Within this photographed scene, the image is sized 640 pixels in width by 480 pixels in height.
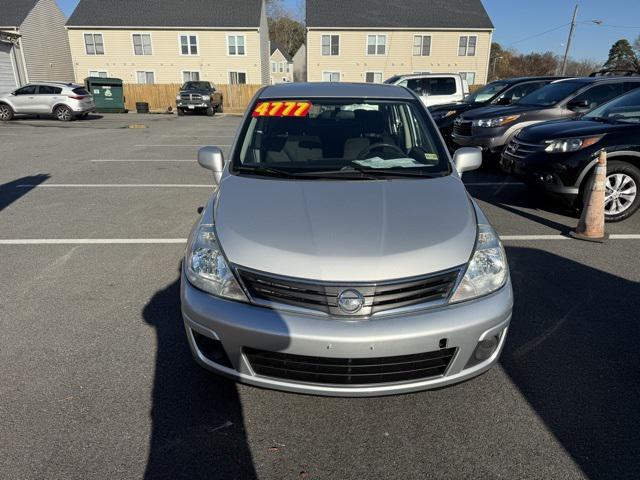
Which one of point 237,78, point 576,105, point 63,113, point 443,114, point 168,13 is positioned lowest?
point 63,113

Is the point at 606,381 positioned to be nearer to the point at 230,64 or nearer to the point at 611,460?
the point at 611,460

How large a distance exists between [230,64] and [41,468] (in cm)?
3852

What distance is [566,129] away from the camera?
6.11m

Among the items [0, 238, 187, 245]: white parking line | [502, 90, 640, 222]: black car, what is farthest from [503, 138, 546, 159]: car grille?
[0, 238, 187, 245]: white parking line

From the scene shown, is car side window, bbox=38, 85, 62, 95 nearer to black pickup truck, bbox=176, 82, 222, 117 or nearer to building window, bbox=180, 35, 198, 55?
black pickup truck, bbox=176, 82, 222, 117

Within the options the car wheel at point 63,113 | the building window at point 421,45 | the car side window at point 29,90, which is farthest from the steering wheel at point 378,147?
the building window at point 421,45

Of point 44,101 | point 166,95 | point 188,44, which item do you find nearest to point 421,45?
point 188,44

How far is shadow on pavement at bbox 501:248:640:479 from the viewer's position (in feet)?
7.63

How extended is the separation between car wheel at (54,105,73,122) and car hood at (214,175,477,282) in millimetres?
22756

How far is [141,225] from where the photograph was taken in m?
5.79

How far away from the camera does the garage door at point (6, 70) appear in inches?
1052

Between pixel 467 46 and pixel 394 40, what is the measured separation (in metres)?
6.07

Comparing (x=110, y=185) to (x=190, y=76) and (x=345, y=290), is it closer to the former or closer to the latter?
(x=345, y=290)

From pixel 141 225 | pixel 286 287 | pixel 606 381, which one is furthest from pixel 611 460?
pixel 141 225
